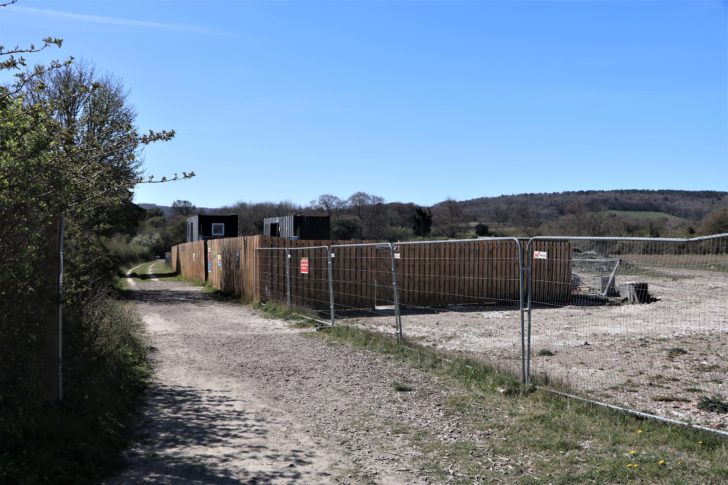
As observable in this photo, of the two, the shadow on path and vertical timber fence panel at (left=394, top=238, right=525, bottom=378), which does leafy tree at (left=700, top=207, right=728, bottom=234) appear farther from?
the shadow on path

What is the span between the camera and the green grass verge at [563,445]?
15.8 ft

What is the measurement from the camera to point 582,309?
8.35 metres

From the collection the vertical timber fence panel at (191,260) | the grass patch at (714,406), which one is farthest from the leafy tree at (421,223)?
the grass patch at (714,406)

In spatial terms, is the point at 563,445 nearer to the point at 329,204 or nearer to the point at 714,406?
the point at 714,406

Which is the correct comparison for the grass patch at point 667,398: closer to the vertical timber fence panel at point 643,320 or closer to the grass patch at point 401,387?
the vertical timber fence panel at point 643,320

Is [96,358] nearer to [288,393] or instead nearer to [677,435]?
[288,393]

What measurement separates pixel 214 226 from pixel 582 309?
40.2 m

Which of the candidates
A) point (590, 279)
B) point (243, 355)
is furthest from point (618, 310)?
point (243, 355)

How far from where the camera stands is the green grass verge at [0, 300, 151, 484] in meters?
4.54

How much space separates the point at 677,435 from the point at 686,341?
657cm

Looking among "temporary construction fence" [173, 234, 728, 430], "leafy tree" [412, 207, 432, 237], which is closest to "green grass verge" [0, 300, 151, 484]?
"temporary construction fence" [173, 234, 728, 430]

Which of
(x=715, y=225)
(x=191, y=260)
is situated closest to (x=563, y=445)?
(x=715, y=225)

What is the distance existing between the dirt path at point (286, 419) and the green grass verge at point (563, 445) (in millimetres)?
158

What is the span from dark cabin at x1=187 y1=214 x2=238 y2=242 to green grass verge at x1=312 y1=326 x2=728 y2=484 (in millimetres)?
40117
